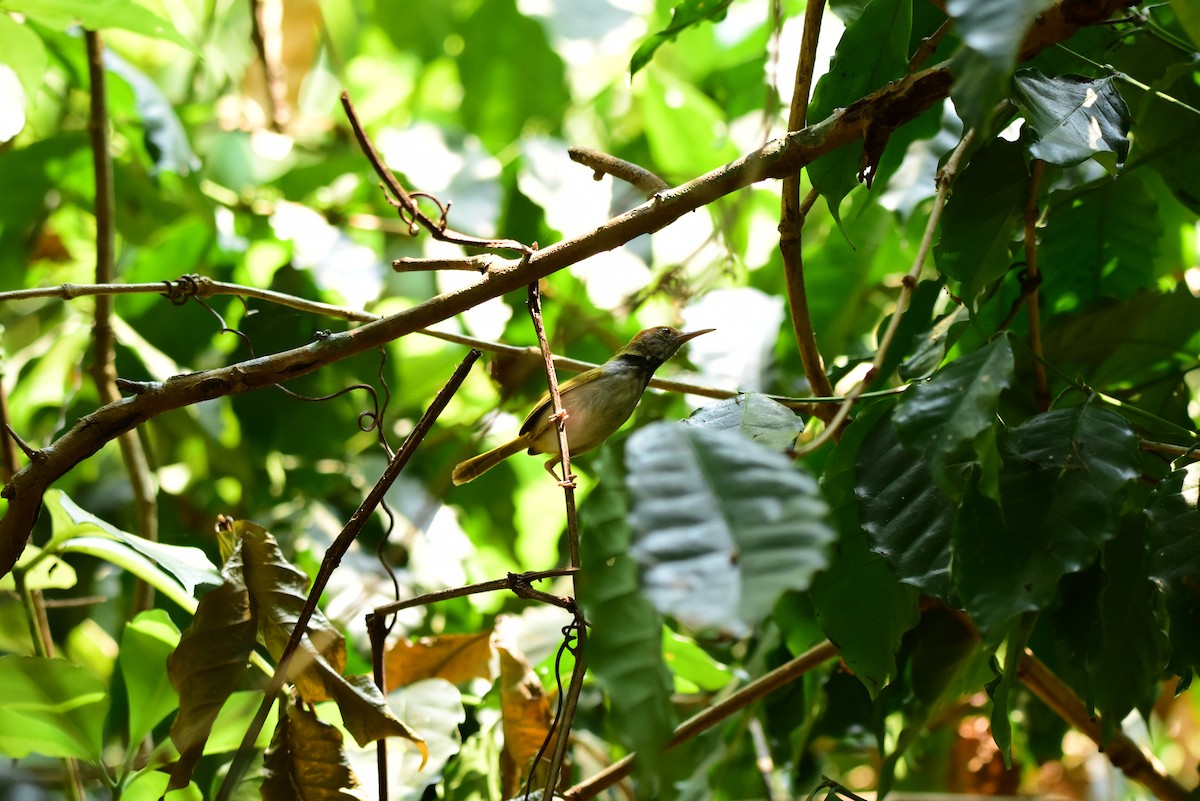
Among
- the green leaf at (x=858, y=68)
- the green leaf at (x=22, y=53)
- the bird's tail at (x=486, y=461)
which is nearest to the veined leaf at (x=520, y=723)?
the bird's tail at (x=486, y=461)

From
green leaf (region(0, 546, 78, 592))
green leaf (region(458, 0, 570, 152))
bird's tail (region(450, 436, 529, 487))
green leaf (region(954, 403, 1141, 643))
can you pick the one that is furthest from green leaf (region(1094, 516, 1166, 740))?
green leaf (region(458, 0, 570, 152))

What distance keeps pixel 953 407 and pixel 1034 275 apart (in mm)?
429

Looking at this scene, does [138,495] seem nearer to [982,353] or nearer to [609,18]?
[982,353]

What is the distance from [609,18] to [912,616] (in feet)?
6.79

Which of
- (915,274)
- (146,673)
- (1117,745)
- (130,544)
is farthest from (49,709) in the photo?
(1117,745)

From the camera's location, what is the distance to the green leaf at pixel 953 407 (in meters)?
0.72

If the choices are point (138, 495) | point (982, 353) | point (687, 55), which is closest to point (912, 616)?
point (982, 353)

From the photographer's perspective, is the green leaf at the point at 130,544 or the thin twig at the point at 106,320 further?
the thin twig at the point at 106,320

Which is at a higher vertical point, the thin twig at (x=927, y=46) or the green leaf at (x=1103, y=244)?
the thin twig at (x=927, y=46)

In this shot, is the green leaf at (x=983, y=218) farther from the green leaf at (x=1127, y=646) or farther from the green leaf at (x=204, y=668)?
the green leaf at (x=204, y=668)

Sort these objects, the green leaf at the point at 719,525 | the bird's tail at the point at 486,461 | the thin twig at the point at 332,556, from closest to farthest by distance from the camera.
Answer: the green leaf at the point at 719,525, the thin twig at the point at 332,556, the bird's tail at the point at 486,461

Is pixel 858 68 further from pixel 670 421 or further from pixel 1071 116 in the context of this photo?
pixel 670 421

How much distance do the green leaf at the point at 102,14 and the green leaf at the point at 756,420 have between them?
0.92m

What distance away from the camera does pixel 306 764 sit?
947 millimetres
